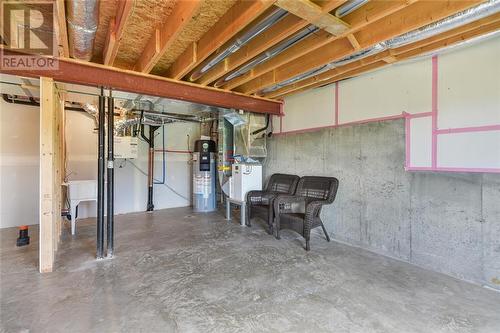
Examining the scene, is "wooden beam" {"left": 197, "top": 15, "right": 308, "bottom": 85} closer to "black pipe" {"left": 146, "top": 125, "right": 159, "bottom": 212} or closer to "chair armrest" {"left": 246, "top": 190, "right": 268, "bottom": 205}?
"chair armrest" {"left": 246, "top": 190, "right": 268, "bottom": 205}

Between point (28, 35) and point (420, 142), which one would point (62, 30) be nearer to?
point (28, 35)

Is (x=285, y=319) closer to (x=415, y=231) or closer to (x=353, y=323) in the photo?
(x=353, y=323)

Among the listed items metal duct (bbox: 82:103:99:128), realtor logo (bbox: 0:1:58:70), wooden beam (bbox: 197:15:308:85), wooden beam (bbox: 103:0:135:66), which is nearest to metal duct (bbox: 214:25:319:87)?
wooden beam (bbox: 197:15:308:85)

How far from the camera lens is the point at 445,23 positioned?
1888mm

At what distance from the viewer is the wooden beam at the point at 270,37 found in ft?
6.18

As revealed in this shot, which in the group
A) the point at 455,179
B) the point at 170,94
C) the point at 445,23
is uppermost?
the point at 445,23

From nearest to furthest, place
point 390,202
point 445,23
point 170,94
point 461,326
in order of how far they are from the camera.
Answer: point 461,326 < point 445,23 < point 390,202 < point 170,94

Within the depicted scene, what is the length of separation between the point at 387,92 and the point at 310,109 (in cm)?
121

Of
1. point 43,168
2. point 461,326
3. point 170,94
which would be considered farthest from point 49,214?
point 461,326

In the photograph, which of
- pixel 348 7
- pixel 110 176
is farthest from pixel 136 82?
pixel 348 7

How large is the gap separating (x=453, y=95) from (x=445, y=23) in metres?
0.88

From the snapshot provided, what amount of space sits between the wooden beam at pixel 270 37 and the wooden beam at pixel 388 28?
0.41 meters

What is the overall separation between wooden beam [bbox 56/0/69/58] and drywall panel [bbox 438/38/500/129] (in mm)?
3482

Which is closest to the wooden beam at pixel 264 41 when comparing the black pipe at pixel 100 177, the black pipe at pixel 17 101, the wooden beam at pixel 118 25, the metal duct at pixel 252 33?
the metal duct at pixel 252 33
